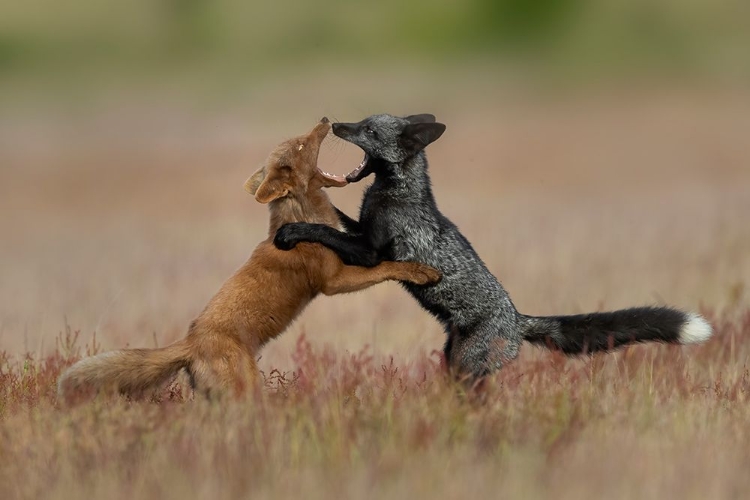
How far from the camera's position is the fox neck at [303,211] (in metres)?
7.29

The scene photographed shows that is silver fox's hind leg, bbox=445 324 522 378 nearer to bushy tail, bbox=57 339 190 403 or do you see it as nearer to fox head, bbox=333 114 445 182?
fox head, bbox=333 114 445 182

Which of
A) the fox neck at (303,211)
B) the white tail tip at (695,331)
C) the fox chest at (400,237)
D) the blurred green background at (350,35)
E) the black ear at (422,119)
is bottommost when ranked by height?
the white tail tip at (695,331)

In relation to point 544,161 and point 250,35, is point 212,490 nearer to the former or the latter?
point 544,161

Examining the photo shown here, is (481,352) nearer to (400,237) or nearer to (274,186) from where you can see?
(400,237)

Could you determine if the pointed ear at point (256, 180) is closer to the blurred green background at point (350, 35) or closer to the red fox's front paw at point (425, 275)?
the red fox's front paw at point (425, 275)

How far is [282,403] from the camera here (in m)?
5.55

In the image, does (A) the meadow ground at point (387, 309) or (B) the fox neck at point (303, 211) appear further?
(B) the fox neck at point (303, 211)

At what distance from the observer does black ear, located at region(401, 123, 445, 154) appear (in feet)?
24.3

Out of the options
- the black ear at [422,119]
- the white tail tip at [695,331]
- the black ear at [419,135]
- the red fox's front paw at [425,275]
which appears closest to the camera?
the white tail tip at [695,331]

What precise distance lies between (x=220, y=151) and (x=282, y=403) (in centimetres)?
1951

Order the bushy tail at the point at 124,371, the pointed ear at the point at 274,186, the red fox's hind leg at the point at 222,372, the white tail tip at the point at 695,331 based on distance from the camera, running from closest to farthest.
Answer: the bushy tail at the point at 124,371
the red fox's hind leg at the point at 222,372
the white tail tip at the point at 695,331
the pointed ear at the point at 274,186

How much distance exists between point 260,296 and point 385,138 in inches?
67.0

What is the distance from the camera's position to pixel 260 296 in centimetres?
661

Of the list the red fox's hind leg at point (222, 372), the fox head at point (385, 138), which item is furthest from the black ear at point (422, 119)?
the red fox's hind leg at point (222, 372)
